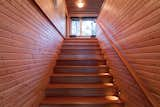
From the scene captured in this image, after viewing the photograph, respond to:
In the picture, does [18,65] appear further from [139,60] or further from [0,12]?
[139,60]

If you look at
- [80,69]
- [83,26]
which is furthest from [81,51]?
[83,26]

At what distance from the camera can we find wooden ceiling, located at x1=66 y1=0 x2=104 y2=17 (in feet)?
24.6

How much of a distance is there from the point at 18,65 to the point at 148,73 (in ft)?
4.15

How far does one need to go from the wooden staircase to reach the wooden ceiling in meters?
3.96

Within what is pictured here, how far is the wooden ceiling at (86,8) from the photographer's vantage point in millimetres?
7492

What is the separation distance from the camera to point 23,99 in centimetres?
179

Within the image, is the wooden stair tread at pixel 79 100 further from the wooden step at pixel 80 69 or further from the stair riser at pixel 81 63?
the stair riser at pixel 81 63

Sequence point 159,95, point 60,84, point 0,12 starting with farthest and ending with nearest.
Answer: point 60,84
point 159,95
point 0,12

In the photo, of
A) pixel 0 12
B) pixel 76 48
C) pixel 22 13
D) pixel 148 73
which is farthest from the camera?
pixel 76 48

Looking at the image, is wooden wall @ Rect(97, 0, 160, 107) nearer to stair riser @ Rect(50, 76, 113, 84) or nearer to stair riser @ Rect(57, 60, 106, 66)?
stair riser @ Rect(50, 76, 113, 84)

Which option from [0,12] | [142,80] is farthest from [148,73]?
[0,12]

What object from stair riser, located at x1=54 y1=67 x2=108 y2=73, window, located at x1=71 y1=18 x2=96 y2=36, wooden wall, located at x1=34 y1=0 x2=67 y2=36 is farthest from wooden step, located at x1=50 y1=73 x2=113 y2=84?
window, located at x1=71 y1=18 x2=96 y2=36

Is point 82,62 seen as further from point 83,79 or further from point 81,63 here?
point 83,79

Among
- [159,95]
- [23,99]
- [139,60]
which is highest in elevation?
[139,60]
